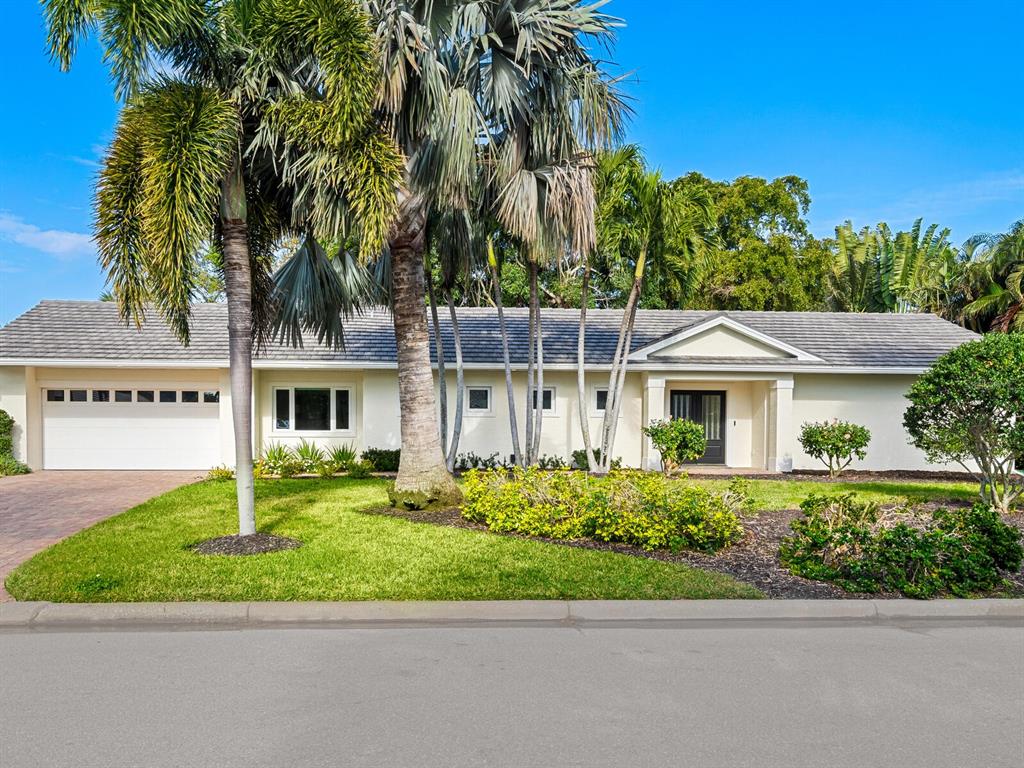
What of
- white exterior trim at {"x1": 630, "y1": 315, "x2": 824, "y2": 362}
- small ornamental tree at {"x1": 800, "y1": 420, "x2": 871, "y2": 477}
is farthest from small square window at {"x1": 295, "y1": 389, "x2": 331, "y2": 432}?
small ornamental tree at {"x1": 800, "y1": 420, "x2": 871, "y2": 477}

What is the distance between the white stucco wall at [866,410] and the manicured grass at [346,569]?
11.9 m

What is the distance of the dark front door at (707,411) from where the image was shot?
18.9m

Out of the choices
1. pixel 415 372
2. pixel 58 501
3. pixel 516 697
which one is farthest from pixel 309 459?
pixel 516 697

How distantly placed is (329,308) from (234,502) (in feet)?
11.4

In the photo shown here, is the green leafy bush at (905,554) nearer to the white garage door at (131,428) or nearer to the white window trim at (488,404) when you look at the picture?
the white window trim at (488,404)

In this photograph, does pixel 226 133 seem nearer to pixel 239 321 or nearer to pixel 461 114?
pixel 239 321

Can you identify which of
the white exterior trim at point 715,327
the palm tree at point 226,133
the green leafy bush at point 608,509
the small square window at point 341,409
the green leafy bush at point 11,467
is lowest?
the green leafy bush at point 11,467

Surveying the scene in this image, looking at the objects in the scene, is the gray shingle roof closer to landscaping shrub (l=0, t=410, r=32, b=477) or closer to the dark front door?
landscaping shrub (l=0, t=410, r=32, b=477)

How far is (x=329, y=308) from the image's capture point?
38.2 ft

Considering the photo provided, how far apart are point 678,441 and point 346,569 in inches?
381

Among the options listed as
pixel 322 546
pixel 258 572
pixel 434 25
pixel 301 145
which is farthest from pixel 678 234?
pixel 258 572

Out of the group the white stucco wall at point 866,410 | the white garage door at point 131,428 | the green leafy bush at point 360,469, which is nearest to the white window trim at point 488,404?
the green leafy bush at point 360,469

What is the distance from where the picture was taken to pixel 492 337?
738 inches

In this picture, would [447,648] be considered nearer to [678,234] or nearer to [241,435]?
[241,435]
